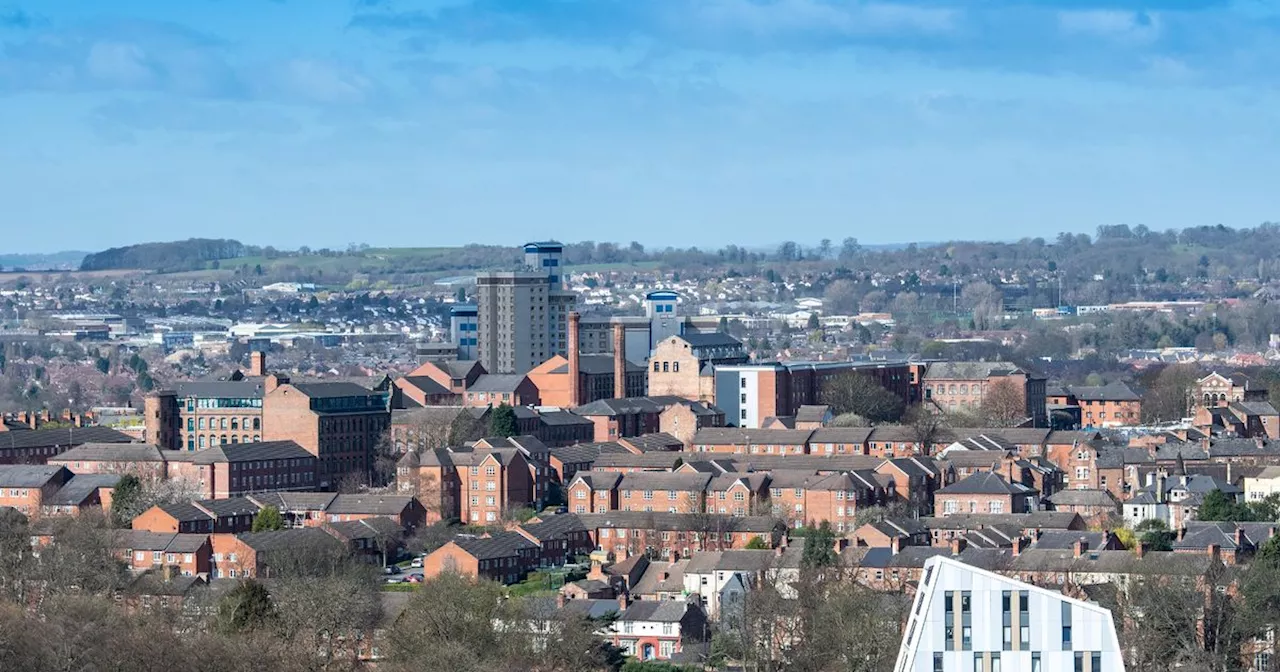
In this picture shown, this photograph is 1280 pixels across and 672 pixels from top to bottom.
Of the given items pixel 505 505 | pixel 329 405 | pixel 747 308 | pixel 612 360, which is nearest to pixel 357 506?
pixel 505 505

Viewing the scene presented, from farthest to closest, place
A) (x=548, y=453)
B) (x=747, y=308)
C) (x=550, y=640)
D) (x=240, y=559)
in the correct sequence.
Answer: (x=747, y=308) → (x=548, y=453) → (x=240, y=559) → (x=550, y=640)

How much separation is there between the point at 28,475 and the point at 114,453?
9.63ft

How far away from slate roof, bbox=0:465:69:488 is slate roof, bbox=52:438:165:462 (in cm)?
176

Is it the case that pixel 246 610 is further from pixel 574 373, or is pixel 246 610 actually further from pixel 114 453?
pixel 574 373

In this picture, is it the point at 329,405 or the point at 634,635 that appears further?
the point at 329,405

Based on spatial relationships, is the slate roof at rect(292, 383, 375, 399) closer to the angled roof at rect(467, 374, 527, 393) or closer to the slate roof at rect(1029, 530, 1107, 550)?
the angled roof at rect(467, 374, 527, 393)

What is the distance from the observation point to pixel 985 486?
6291cm

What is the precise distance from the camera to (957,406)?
86312 millimetres

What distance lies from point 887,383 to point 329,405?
20.4m

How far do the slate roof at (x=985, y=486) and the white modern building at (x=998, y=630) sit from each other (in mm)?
33347

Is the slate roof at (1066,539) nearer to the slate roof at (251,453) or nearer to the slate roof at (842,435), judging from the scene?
the slate roof at (842,435)

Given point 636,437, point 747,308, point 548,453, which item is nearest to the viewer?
point 548,453

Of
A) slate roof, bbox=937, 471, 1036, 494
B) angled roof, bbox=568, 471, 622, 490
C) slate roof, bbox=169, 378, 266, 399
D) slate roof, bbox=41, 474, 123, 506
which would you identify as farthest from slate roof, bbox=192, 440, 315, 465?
slate roof, bbox=937, 471, 1036, 494

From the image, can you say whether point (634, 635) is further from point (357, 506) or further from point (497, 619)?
point (357, 506)
